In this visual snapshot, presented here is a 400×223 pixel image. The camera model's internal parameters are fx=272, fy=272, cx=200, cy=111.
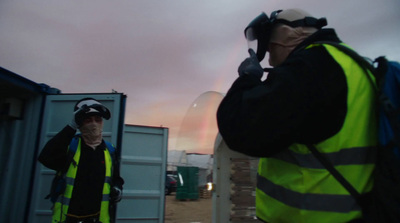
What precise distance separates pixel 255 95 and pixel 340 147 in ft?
1.22

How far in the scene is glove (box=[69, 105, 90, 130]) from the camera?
10.9ft

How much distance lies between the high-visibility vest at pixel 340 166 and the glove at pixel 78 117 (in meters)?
2.87

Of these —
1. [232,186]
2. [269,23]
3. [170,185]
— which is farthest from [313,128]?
[170,185]

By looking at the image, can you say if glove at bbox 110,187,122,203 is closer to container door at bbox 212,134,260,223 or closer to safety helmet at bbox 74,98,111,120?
safety helmet at bbox 74,98,111,120

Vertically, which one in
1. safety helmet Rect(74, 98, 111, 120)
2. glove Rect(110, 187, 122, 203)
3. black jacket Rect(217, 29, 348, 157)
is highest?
safety helmet Rect(74, 98, 111, 120)

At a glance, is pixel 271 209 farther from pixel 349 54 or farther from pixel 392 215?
pixel 349 54

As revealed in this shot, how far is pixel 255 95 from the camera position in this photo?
1112 millimetres

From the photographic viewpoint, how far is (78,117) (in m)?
3.37

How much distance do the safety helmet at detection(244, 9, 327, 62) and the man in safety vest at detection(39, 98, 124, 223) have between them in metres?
2.58

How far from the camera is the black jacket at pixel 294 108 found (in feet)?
3.38

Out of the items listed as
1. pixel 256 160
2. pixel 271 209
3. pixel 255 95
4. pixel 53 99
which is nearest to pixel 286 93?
pixel 255 95

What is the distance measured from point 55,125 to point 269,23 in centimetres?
391

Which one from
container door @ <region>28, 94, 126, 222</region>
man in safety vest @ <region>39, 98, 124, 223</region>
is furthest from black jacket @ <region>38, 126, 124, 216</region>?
container door @ <region>28, 94, 126, 222</region>

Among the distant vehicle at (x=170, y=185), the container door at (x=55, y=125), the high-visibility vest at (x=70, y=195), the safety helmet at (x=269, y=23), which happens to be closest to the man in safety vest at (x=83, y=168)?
the high-visibility vest at (x=70, y=195)
